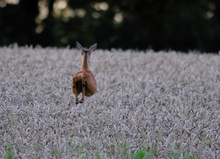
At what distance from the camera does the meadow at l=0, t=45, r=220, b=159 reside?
4875 millimetres

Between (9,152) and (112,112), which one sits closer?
(9,152)

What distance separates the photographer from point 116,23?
49.3 ft

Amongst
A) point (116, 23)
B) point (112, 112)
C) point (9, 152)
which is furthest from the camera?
point (116, 23)

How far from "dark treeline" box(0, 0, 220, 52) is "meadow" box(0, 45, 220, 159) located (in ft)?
22.4

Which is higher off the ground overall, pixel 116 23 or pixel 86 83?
pixel 116 23

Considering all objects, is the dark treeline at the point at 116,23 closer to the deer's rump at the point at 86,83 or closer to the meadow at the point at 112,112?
the meadow at the point at 112,112

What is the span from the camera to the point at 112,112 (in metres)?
5.66

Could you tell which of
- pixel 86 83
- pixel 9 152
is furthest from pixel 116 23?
pixel 9 152

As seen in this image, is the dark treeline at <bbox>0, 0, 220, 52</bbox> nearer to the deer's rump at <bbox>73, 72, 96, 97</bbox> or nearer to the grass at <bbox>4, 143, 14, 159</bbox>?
the deer's rump at <bbox>73, 72, 96, 97</bbox>

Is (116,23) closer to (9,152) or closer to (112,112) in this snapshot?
(112,112)

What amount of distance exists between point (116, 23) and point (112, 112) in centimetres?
949

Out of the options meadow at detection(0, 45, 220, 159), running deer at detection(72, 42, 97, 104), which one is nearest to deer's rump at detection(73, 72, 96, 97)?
running deer at detection(72, 42, 97, 104)

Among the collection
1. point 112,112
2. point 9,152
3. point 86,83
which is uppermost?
point 86,83

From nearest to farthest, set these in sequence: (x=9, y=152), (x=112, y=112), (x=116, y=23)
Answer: (x=9, y=152) < (x=112, y=112) < (x=116, y=23)
